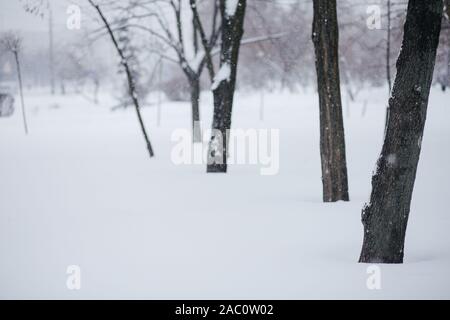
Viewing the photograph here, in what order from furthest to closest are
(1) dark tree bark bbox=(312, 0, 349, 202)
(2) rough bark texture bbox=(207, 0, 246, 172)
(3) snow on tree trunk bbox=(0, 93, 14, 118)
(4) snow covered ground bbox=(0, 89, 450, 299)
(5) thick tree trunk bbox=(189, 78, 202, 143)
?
(3) snow on tree trunk bbox=(0, 93, 14, 118) → (5) thick tree trunk bbox=(189, 78, 202, 143) → (2) rough bark texture bbox=(207, 0, 246, 172) → (1) dark tree bark bbox=(312, 0, 349, 202) → (4) snow covered ground bbox=(0, 89, 450, 299)

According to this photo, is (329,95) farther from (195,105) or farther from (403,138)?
(195,105)

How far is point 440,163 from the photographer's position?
555 inches

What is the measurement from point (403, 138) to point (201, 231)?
10.7 feet

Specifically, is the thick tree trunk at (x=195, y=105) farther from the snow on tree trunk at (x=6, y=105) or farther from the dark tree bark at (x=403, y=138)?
the snow on tree trunk at (x=6, y=105)

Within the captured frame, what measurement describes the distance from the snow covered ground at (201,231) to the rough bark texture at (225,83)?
3.03 ft

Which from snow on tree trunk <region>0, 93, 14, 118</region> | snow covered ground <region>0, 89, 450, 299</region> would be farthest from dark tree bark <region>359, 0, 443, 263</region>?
snow on tree trunk <region>0, 93, 14, 118</region>

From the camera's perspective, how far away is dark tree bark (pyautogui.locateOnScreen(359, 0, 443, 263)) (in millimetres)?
4734

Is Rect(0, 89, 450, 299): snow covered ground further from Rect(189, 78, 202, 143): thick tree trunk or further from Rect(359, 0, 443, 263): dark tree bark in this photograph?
Rect(189, 78, 202, 143): thick tree trunk

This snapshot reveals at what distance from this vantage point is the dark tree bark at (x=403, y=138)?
4734 mm

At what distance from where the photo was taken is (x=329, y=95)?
821 centimetres

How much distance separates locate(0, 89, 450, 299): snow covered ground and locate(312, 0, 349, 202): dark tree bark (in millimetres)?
531

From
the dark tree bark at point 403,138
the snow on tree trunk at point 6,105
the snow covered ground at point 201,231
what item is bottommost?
the snow covered ground at point 201,231

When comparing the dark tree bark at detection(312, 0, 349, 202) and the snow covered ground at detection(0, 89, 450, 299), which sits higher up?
the dark tree bark at detection(312, 0, 349, 202)

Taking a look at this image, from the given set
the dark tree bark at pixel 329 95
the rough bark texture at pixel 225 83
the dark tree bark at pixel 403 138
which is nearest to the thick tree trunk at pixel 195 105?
the rough bark texture at pixel 225 83
